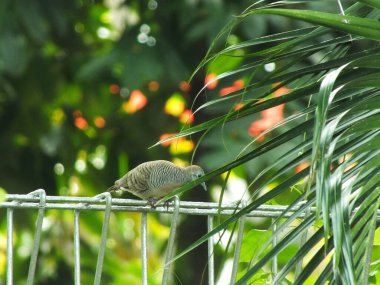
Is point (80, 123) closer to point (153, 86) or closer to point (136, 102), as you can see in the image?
point (136, 102)

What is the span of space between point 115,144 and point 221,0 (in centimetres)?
137

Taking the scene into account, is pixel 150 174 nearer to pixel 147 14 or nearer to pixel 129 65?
pixel 129 65

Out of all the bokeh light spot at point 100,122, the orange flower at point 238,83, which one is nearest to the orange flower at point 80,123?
the bokeh light spot at point 100,122

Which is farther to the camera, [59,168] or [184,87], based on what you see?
[59,168]

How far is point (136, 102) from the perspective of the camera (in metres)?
5.68

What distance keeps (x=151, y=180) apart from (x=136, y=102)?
1.80 m

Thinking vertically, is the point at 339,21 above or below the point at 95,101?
below

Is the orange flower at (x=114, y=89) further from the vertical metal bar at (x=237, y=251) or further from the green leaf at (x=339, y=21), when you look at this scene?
the green leaf at (x=339, y=21)

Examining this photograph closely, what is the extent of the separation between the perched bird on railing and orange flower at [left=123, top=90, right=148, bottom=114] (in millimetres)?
1534

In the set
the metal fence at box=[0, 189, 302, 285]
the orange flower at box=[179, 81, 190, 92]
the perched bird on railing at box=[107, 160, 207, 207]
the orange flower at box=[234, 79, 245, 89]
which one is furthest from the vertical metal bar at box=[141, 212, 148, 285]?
the orange flower at box=[179, 81, 190, 92]

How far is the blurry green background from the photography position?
4.98 meters

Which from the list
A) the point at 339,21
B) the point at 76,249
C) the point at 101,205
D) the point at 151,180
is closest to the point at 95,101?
the point at 151,180

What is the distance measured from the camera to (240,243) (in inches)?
98.7

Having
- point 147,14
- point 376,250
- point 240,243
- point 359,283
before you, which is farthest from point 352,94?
point 147,14
